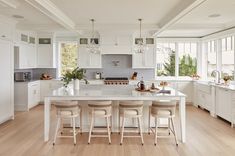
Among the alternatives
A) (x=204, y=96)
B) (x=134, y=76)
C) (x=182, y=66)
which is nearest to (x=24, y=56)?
(x=134, y=76)

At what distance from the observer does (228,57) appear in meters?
7.08

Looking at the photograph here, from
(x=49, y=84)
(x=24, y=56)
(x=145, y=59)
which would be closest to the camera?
(x=24, y=56)

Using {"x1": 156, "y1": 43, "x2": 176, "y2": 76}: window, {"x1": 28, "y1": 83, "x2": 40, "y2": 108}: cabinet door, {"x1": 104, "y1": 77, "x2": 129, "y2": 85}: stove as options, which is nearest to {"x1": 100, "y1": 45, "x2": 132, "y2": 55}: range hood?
{"x1": 104, "y1": 77, "x2": 129, "y2": 85}: stove

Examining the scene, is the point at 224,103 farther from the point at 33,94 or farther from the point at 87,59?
the point at 33,94

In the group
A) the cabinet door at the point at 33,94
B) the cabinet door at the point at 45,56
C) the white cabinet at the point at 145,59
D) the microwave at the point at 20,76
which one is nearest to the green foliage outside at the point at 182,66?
the white cabinet at the point at 145,59

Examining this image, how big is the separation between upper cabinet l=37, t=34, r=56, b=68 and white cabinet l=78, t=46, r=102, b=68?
1070mm

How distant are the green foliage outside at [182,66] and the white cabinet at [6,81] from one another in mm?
5211

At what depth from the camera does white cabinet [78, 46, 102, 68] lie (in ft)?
27.2

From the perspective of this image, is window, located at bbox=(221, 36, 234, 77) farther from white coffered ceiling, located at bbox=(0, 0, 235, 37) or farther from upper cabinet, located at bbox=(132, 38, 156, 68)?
upper cabinet, located at bbox=(132, 38, 156, 68)

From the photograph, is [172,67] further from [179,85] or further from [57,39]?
[57,39]

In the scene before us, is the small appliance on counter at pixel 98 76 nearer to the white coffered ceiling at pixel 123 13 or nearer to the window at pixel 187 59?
the white coffered ceiling at pixel 123 13

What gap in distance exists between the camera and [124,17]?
19.7 ft

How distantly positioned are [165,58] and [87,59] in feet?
9.65

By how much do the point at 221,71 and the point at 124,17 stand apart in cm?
364
